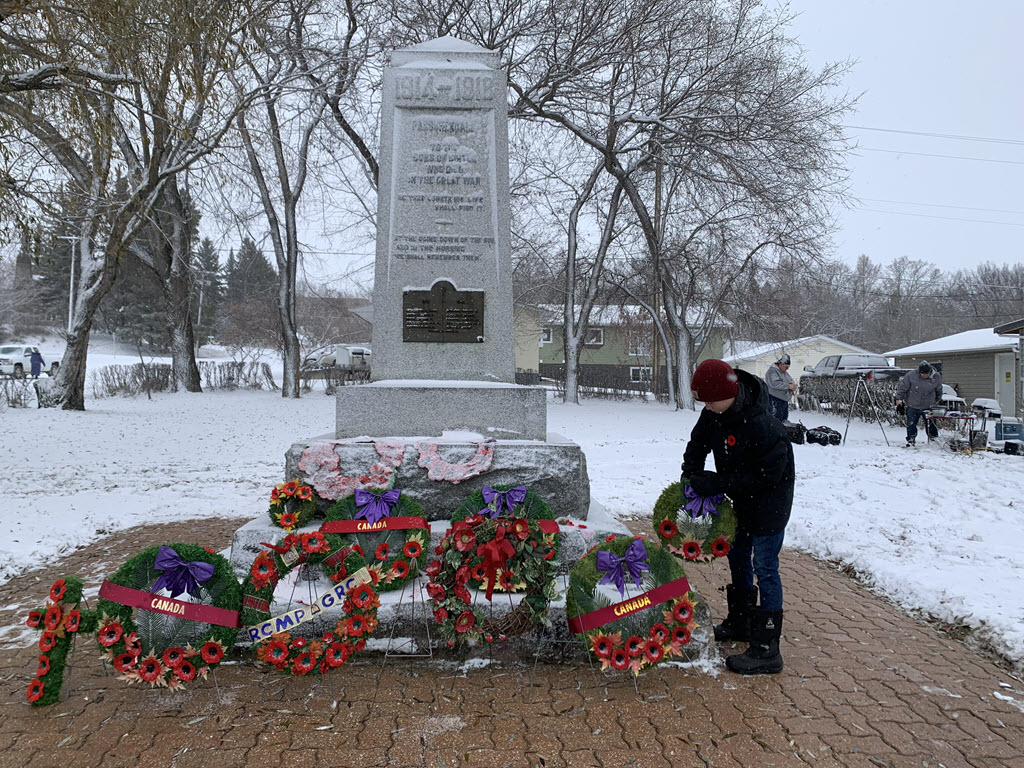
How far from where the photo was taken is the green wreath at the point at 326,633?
2922 mm

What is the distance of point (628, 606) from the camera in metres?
2.96

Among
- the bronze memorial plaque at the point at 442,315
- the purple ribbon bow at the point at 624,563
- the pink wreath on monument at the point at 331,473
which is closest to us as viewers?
the purple ribbon bow at the point at 624,563

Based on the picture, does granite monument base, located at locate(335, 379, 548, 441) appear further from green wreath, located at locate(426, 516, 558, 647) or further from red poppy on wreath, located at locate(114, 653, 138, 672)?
red poppy on wreath, located at locate(114, 653, 138, 672)

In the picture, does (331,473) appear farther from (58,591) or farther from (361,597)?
(58,591)

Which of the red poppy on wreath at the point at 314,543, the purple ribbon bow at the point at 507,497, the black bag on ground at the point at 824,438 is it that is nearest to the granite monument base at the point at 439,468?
the purple ribbon bow at the point at 507,497

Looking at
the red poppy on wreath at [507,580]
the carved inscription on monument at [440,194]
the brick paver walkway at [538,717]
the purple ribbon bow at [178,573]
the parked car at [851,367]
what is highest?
the carved inscription on monument at [440,194]

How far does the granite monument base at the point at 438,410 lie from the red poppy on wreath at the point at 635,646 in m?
1.65

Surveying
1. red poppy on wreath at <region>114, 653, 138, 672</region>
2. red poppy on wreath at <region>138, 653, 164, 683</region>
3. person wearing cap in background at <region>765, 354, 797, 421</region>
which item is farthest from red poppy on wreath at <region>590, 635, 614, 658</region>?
person wearing cap in background at <region>765, 354, 797, 421</region>

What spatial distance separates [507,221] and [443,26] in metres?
12.2

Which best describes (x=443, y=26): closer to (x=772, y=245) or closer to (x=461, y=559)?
(x=772, y=245)

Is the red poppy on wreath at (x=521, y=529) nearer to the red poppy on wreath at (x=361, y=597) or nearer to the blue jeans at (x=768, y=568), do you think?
the red poppy on wreath at (x=361, y=597)

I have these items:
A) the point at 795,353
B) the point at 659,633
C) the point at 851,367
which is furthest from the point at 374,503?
the point at 795,353

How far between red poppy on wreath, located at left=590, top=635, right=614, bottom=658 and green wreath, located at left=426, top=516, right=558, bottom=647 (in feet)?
1.14

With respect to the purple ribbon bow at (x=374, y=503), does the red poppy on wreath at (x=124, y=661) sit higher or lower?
lower
